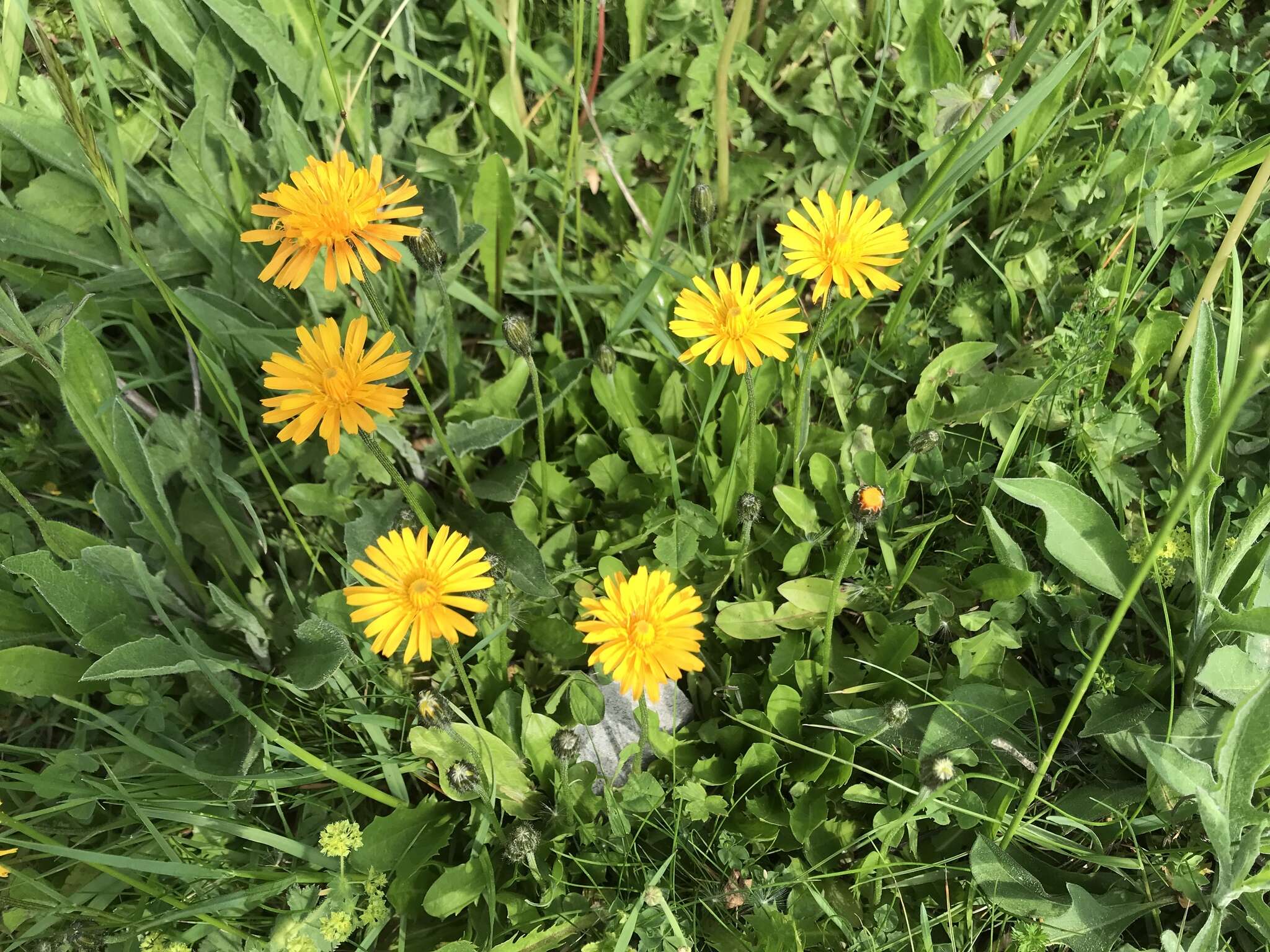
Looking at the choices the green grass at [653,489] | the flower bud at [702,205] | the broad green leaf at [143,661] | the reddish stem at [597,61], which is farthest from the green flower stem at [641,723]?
the reddish stem at [597,61]

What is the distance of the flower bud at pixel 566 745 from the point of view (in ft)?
6.63

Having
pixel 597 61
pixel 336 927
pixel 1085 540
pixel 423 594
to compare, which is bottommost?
pixel 336 927

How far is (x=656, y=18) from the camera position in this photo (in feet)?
10.5

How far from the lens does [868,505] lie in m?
1.94

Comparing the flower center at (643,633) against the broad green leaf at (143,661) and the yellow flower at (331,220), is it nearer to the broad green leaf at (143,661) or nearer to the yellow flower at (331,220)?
the yellow flower at (331,220)

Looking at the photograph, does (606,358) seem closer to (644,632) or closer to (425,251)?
(425,251)

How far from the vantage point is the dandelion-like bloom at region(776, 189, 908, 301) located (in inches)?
76.8

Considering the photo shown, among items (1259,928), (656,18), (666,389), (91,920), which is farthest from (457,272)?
(1259,928)

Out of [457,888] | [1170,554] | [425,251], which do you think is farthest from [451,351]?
[1170,554]

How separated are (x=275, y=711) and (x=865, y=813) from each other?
1.59 m

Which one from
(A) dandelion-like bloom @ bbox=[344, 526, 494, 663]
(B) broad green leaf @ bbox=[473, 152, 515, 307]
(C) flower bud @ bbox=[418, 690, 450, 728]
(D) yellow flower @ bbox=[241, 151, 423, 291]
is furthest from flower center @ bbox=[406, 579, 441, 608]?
(B) broad green leaf @ bbox=[473, 152, 515, 307]

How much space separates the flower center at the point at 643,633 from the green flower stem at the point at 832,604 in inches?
17.9

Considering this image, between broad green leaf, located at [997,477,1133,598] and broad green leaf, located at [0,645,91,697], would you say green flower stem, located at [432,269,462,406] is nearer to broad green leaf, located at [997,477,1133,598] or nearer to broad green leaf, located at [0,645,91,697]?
broad green leaf, located at [0,645,91,697]

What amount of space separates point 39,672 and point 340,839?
3.33ft
